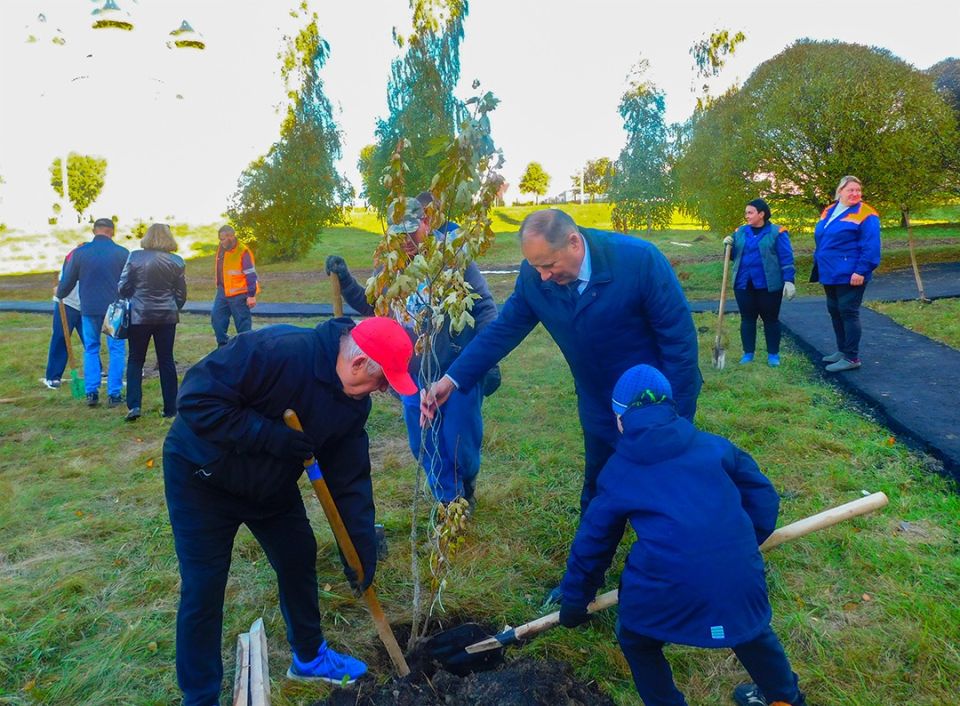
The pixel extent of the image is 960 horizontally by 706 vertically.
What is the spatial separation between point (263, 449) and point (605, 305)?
1.53m

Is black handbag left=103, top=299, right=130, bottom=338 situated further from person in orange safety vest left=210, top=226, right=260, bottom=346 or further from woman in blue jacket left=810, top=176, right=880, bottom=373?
woman in blue jacket left=810, top=176, right=880, bottom=373

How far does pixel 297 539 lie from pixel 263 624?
2.71ft

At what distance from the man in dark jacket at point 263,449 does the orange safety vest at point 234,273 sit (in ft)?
23.2

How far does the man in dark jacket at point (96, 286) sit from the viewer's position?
729cm

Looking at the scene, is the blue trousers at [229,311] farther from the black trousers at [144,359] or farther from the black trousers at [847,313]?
the black trousers at [847,313]

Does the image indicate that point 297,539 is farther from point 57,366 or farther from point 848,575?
point 57,366

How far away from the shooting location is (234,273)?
9.18 m

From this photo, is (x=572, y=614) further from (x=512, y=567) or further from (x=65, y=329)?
(x=65, y=329)

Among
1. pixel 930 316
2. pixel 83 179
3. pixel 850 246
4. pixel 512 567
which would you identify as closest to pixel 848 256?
pixel 850 246

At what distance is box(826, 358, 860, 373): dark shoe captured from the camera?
278 inches

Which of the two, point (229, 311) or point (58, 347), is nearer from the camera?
point (58, 347)

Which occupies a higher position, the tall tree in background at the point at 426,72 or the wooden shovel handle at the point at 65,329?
the tall tree in background at the point at 426,72

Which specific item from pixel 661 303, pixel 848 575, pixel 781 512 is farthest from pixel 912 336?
pixel 661 303

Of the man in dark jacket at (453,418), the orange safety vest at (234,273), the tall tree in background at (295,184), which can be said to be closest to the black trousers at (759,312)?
the man in dark jacket at (453,418)
